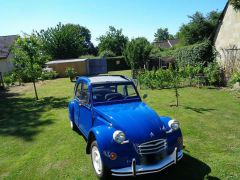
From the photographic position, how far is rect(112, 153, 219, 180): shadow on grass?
17.7 ft

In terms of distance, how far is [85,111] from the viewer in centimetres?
710

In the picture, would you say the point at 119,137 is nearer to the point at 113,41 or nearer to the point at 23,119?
the point at 23,119

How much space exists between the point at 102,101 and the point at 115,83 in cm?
73

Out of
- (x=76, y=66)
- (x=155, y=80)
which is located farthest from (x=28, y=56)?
(x=76, y=66)

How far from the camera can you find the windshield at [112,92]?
6.85 meters

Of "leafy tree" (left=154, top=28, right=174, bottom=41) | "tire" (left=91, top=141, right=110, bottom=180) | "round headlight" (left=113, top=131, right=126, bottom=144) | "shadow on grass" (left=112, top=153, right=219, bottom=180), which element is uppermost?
"leafy tree" (left=154, top=28, right=174, bottom=41)

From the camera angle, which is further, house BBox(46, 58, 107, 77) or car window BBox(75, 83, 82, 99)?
house BBox(46, 58, 107, 77)

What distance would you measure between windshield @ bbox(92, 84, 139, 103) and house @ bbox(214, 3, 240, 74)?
1161 centimetres

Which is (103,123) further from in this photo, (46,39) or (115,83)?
(46,39)

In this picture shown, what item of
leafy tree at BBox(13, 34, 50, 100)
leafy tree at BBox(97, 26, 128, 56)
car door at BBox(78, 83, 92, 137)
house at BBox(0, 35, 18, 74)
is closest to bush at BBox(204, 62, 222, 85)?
leafy tree at BBox(13, 34, 50, 100)

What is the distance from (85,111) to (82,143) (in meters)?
1.28

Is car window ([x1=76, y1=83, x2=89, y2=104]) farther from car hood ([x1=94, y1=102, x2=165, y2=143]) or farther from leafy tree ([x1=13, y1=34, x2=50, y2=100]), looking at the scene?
leafy tree ([x1=13, y1=34, x2=50, y2=100])

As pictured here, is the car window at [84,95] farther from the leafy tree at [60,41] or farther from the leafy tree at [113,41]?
the leafy tree at [113,41]

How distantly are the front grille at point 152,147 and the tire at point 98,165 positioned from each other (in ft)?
2.69
